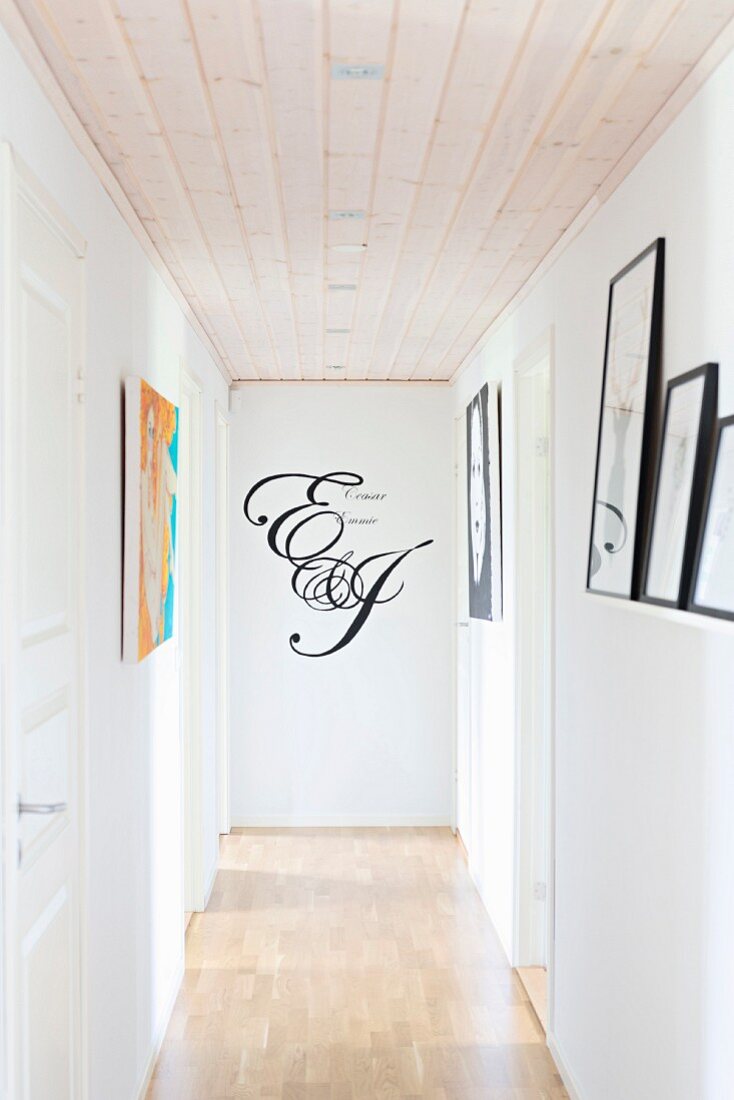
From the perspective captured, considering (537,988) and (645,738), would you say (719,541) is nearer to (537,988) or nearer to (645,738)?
(645,738)

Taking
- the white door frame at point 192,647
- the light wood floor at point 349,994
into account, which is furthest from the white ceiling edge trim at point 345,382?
the light wood floor at point 349,994

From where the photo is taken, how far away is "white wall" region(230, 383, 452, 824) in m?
6.20

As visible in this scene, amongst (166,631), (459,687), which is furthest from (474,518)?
(166,631)

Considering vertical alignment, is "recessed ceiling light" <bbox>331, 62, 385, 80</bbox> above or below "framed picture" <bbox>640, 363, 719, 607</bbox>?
above

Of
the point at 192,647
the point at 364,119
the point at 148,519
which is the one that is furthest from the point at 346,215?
the point at 192,647

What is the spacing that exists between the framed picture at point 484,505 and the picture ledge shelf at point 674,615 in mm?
1874

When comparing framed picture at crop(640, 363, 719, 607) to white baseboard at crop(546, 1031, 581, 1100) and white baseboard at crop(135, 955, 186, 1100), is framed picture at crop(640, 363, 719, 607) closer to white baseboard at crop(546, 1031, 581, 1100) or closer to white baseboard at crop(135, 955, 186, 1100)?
white baseboard at crop(546, 1031, 581, 1100)

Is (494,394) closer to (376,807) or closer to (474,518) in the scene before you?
(474,518)

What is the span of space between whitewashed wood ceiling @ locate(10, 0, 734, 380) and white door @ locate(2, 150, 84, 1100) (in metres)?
0.32

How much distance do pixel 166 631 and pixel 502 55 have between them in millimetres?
2150

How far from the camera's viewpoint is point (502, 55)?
6.40 feet

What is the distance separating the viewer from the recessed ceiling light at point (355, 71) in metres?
1.99

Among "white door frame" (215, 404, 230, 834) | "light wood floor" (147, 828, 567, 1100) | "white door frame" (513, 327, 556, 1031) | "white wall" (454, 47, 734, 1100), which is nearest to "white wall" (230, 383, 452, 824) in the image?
"white door frame" (215, 404, 230, 834)

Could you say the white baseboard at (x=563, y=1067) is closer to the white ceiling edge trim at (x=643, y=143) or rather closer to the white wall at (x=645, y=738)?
the white wall at (x=645, y=738)
